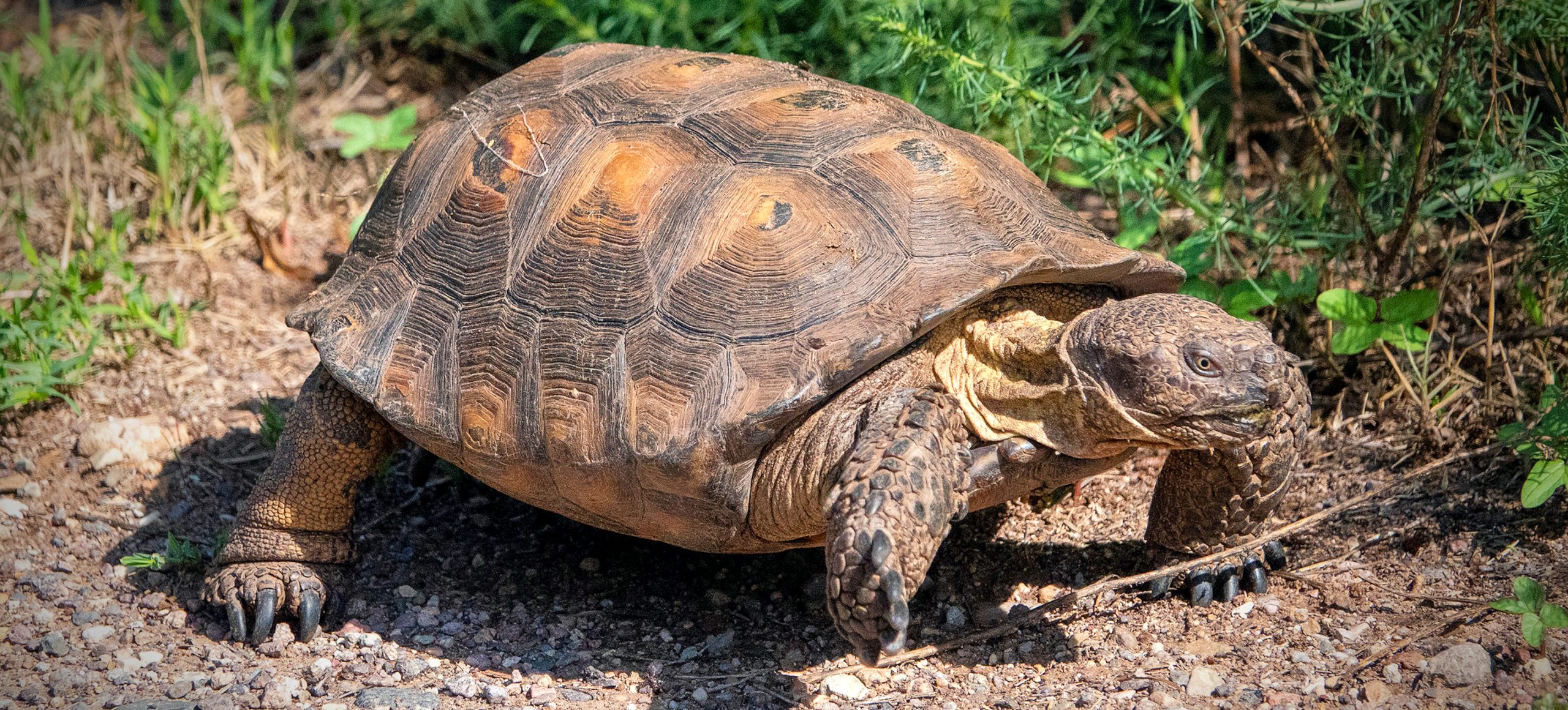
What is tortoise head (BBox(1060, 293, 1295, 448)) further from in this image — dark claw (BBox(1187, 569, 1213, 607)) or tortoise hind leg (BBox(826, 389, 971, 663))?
dark claw (BBox(1187, 569, 1213, 607))

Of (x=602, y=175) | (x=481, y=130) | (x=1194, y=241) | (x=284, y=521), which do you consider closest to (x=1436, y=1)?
(x=1194, y=241)

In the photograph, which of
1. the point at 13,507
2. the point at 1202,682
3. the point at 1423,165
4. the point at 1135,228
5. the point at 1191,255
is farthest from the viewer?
the point at 1135,228

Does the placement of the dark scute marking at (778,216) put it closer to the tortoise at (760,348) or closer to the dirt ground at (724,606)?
the tortoise at (760,348)

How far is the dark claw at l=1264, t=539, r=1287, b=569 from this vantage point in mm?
3557

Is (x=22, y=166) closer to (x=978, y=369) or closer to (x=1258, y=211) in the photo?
(x=978, y=369)

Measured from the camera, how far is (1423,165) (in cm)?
391

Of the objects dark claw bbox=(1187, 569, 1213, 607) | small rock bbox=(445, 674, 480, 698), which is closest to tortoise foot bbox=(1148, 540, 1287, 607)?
dark claw bbox=(1187, 569, 1213, 607)

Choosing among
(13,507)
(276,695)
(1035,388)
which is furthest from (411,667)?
(1035,388)

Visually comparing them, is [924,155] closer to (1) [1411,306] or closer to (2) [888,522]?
(2) [888,522]

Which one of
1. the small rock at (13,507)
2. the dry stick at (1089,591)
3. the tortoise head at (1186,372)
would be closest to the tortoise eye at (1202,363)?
the tortoise head at (1186,372)

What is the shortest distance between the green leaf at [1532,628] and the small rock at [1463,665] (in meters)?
0.11

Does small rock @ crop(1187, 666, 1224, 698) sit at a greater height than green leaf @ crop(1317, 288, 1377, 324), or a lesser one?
lesser

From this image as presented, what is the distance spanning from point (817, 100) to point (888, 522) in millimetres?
1429

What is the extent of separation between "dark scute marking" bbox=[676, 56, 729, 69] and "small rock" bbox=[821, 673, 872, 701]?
76.6 inches
